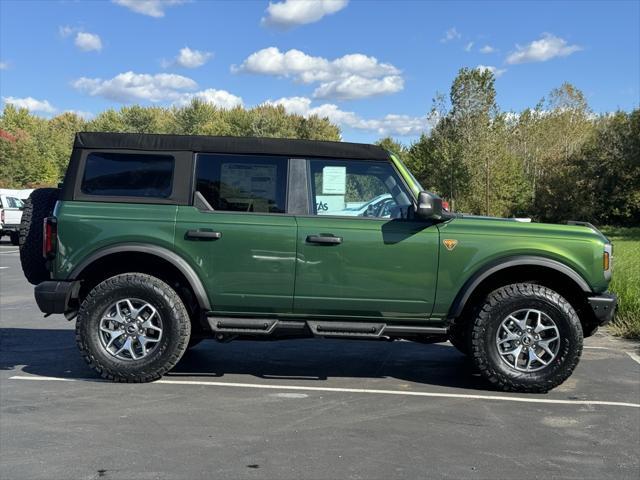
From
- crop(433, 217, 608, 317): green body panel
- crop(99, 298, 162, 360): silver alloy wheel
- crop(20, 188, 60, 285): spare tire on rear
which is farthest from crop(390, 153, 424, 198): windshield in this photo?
crop(20, 188, 60, 285): spare tire on rear

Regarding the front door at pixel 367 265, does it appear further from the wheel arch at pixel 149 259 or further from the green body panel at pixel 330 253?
the wheel arch at pixel 149 259

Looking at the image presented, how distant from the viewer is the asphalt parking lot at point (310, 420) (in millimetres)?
3574

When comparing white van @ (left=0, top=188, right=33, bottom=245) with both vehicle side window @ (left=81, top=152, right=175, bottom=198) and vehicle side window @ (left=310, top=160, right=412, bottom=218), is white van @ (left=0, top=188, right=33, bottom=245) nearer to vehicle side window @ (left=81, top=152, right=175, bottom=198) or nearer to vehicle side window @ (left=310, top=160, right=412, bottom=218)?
vehicle side window @ (left=81, top=152, right=175, bottom=198)

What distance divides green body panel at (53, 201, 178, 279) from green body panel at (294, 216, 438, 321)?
3.83 ft

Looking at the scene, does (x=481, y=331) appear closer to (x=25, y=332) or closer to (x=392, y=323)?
(x=392, y=323)

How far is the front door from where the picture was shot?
500 centimetres

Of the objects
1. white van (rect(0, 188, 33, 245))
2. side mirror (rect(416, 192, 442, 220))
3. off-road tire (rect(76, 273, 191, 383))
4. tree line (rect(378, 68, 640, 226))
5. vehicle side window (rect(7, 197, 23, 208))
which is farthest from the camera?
tree line (rect(378, 68, 640, 226))

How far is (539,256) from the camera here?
502cm

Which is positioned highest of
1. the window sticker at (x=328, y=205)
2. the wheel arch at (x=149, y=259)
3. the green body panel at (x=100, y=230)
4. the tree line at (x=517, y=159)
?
the tree line at (x=517, y=159)

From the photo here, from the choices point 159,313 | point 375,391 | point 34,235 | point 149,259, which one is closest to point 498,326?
point 375,391

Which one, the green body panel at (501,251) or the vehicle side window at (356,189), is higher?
the vehicle side window at (356,189)

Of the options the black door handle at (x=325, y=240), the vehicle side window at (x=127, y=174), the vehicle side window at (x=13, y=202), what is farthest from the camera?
the vehicle side window at (x=13, y=202)

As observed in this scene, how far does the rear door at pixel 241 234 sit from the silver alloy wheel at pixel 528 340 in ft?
6.08

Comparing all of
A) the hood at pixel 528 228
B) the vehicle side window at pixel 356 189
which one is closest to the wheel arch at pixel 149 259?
the vehicle side window at pixel 356 189
